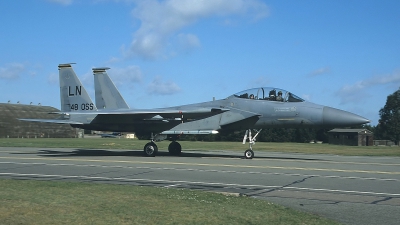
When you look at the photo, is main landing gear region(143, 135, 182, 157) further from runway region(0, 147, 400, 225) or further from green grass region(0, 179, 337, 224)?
green grass region(0, 179, 337, 224)

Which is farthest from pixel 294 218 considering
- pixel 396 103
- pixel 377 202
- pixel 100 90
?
pixel 396 103

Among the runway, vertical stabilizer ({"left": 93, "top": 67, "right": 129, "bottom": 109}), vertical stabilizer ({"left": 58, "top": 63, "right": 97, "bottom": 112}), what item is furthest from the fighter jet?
the runway

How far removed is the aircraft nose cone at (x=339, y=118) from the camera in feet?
65.5

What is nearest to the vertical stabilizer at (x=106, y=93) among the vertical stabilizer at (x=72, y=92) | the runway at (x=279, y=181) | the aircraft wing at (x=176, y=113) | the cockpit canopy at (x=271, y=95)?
the vertical stabilizer at (x=72, y=92)

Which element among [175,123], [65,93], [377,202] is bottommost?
[377,202]

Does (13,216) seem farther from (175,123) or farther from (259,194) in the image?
(175,123)

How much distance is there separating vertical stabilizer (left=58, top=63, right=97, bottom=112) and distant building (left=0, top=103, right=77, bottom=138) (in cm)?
4296

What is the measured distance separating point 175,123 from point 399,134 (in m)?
68.9

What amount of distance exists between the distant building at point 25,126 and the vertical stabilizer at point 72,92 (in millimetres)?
42961

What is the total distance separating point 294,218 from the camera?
7.41 meters

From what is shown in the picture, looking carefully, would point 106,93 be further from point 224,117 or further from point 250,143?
point 250,143

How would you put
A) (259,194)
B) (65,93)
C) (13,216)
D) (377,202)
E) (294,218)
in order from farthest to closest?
(65,93), (259,194), (377,202), (294,218), (13,216)

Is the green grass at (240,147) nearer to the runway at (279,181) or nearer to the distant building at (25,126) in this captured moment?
the runway at (279,181)

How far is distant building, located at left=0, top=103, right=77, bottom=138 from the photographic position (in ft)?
228
